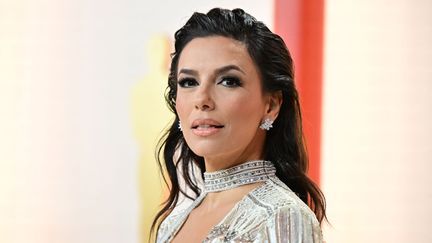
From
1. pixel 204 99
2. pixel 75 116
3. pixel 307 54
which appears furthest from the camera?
pixel 75 116

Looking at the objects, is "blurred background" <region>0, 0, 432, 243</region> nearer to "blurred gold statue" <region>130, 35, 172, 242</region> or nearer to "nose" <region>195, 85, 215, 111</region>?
"blurred gold statue" <region>130, 35, 172, 242</region>

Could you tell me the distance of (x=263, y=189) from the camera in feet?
5.15

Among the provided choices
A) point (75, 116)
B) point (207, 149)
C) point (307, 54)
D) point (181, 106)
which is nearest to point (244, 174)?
point (207, 149)

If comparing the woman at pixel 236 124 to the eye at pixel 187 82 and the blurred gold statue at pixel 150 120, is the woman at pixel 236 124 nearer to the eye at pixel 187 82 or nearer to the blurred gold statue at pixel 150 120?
the eye at pixel 187 82

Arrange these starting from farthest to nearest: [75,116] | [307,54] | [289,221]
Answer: [75,116] → [307,54] → [289,221]

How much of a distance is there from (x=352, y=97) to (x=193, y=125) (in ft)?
4.06

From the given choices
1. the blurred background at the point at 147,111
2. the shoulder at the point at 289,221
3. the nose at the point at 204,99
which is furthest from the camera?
the blurred background at the point at 147,111

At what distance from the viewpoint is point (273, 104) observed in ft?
5.46

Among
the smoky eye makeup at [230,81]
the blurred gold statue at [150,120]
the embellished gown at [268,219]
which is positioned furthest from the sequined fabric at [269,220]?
the blurred gold statue at [150,120]

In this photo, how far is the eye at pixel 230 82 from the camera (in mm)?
1587

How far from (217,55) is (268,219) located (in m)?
0.38

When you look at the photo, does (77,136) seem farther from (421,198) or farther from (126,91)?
(421,198)

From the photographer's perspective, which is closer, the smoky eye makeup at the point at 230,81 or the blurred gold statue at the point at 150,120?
the smoky eye makeup at the point at 230,81

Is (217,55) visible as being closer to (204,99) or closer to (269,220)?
(204,99)
